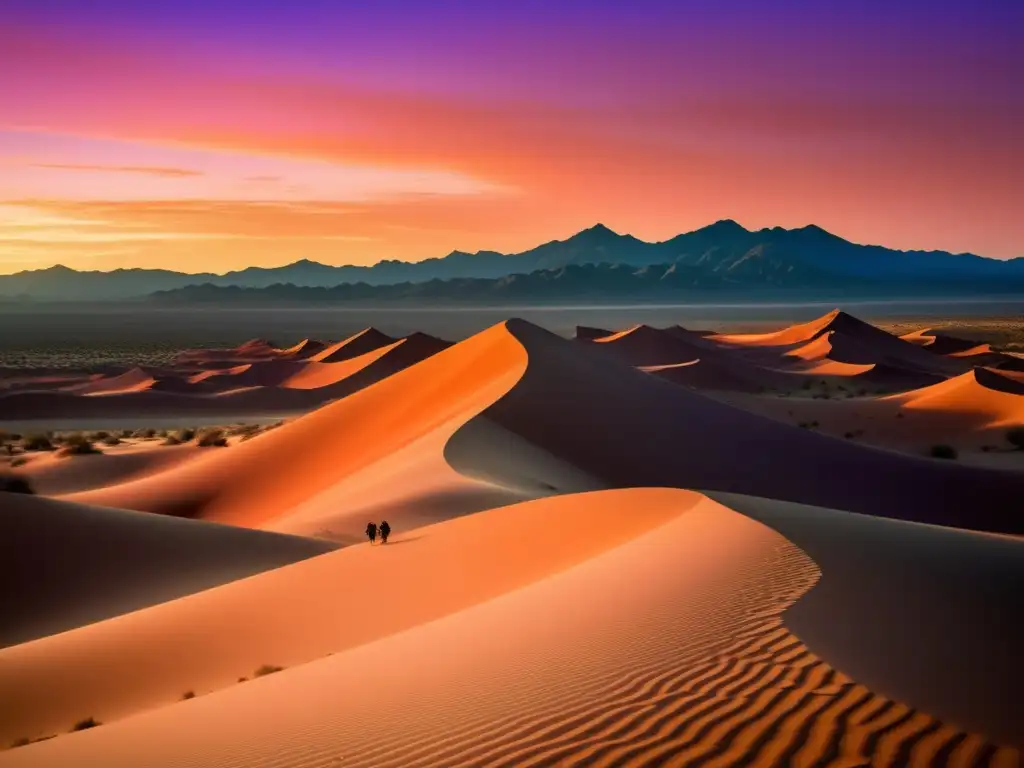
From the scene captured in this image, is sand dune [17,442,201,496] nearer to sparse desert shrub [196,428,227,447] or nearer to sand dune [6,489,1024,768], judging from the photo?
sparse desert shrub [196,428,227,447]

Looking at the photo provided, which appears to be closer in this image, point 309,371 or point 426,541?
point 426,541

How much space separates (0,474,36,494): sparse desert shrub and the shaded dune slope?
11879 millimetres

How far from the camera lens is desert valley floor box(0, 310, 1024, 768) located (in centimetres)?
559

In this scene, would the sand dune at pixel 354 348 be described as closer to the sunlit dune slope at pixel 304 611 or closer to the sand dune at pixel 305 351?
the sand dune at pixel 305 351

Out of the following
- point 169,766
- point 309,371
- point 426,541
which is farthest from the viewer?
point 309,371

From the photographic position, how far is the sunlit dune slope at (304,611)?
33.0ft

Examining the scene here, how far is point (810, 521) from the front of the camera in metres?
11.3

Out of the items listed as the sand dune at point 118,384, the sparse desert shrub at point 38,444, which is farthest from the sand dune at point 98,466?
the sand dune at point 118,384

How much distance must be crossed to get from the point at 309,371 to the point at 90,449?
1340 inches

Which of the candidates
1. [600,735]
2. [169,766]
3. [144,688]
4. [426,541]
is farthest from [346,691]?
[426,541]

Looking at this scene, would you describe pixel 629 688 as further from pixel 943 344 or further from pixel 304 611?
pixel 943 344

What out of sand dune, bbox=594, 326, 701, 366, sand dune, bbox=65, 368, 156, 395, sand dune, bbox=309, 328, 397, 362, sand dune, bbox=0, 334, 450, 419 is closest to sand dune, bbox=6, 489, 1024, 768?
sand dune, bbox=0, 334, 450, 419

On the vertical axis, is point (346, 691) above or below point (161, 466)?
above

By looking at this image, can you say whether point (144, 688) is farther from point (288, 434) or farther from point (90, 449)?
point (90, 449)
